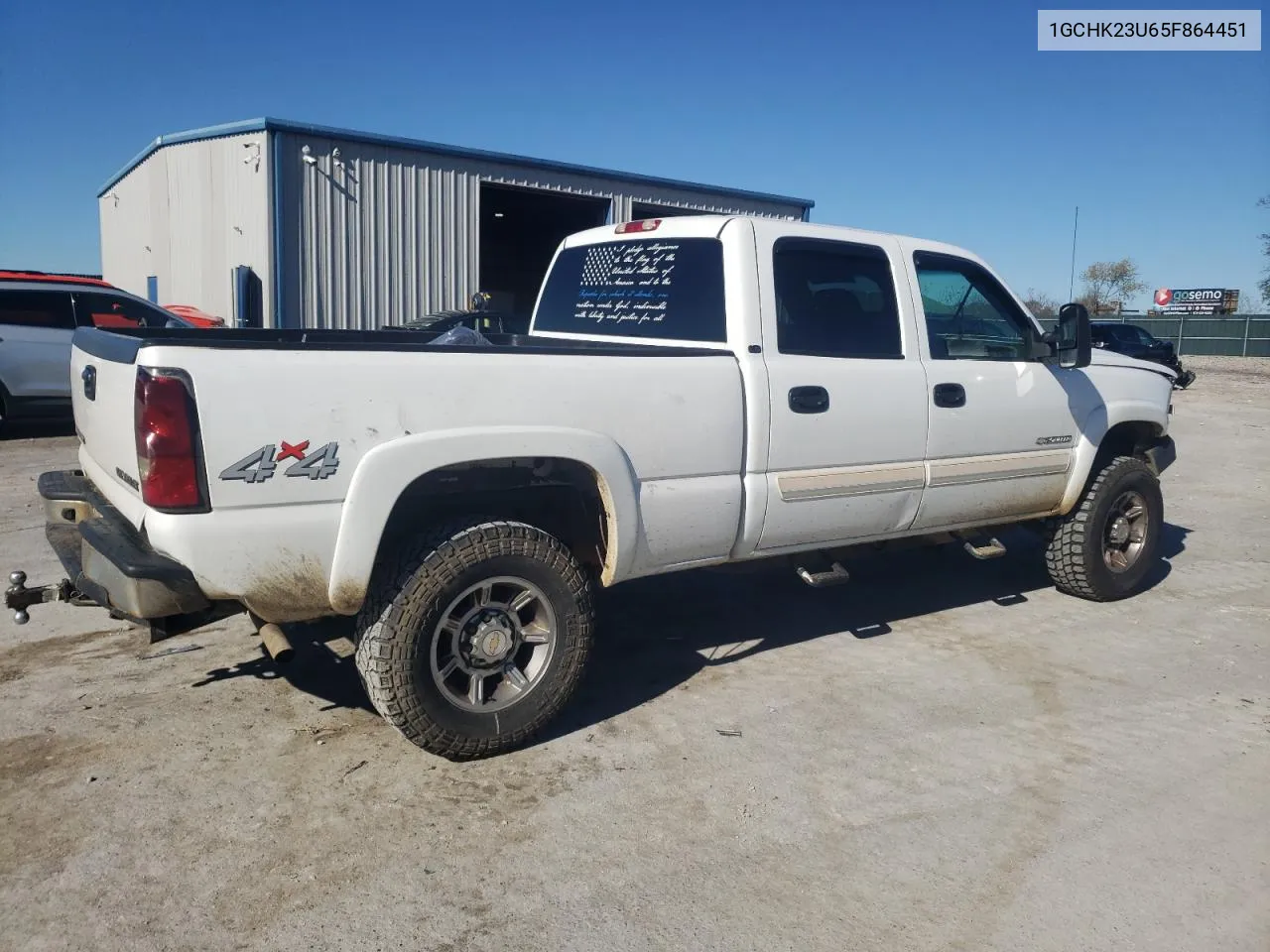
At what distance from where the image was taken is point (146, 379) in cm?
307

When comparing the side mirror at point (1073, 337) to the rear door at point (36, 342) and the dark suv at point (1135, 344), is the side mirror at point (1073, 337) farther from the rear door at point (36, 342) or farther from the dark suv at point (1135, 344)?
the dark suv at point (1135, 344)

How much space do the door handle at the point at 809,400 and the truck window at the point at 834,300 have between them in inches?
7.1

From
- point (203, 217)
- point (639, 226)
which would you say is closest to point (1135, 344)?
point (203, 217)

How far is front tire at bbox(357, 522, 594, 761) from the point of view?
3535 millimetres

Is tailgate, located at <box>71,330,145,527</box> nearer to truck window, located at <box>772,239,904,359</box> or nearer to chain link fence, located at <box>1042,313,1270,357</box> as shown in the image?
truck window, located at <box>772,239,904,359</box>

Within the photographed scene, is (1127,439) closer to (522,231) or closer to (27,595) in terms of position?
(27,595)

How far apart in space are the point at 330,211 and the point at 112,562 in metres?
13.4

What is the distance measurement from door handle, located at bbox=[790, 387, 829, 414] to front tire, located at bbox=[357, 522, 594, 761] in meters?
1.19

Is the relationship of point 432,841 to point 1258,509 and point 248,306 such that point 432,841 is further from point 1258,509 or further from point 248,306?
point 248,306

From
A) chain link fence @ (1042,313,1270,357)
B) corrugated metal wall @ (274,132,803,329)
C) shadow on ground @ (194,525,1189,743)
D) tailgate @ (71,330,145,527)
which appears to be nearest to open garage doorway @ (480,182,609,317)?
corrugated metal wall @ (274,132,803,329)

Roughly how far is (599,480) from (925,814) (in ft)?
5.36

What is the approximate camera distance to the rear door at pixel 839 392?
14.4 feet

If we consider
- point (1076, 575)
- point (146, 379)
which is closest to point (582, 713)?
point (146, 379)

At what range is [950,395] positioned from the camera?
196 inches
